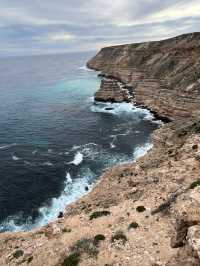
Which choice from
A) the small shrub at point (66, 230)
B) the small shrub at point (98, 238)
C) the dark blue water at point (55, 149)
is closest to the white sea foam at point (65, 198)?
the dark blue water at point (55, 149)

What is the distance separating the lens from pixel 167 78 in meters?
106

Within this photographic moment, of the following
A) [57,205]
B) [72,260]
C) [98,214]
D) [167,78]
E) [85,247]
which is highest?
[167,78]

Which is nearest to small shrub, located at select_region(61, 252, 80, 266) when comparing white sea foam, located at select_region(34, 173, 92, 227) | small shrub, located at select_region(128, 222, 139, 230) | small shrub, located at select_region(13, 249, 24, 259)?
small shrub, located at select_region(128, 222, 139, 230)

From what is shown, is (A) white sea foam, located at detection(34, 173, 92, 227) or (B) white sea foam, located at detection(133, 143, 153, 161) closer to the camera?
(A) white sea foam, located at detection(34, 173, 92, 227)

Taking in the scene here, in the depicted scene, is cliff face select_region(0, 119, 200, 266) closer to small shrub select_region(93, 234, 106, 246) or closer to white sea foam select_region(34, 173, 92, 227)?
small shrub select_region(93, 234, 106, 246)

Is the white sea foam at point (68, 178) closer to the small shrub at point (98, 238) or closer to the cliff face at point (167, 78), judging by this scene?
the small shrub at point (98, 238)

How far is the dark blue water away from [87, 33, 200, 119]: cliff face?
21.1 feet

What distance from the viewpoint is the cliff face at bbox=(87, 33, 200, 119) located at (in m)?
84.4

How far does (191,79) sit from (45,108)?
52732 mm

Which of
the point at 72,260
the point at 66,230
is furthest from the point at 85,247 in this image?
the point at 66,230

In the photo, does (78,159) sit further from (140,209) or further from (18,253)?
(18,253)

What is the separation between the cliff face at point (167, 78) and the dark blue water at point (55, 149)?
21.1 feet

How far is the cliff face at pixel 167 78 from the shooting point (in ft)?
277

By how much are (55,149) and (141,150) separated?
65.0 ft
